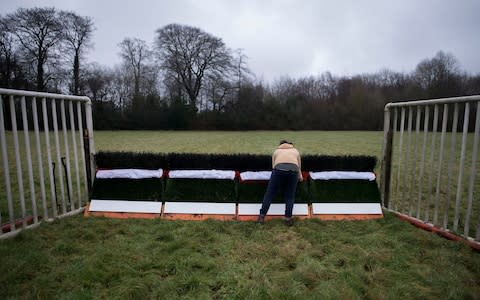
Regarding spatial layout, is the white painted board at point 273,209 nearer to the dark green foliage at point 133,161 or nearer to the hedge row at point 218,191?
the hedge row at point 218,191

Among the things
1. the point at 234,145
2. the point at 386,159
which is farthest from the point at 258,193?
the point at 234,145

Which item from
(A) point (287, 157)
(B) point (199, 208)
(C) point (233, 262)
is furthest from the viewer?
(B) point (199, 208)

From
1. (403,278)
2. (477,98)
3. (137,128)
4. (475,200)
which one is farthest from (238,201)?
(137,128)

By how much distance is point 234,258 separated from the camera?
3.14 metres

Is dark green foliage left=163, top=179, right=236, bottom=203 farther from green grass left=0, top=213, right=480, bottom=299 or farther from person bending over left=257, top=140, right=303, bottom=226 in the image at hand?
person bending over left=257, top=140, right=303, bottom=226

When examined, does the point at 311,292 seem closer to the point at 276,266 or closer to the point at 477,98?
the point at 276,266

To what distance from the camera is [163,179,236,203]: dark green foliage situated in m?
4.56

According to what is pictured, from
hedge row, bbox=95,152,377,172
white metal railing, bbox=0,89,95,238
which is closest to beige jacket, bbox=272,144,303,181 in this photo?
hedge row, bbox=95,152,377,172

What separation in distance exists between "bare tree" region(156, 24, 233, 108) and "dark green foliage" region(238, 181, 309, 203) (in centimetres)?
3645

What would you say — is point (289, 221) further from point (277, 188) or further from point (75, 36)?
point (75, 36)

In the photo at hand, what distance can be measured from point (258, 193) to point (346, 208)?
153 centimetres

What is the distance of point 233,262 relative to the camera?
3055 mm

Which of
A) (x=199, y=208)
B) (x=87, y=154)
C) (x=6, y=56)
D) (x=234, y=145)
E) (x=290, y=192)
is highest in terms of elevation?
(x=6, y=56)

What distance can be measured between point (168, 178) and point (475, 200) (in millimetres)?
6261
